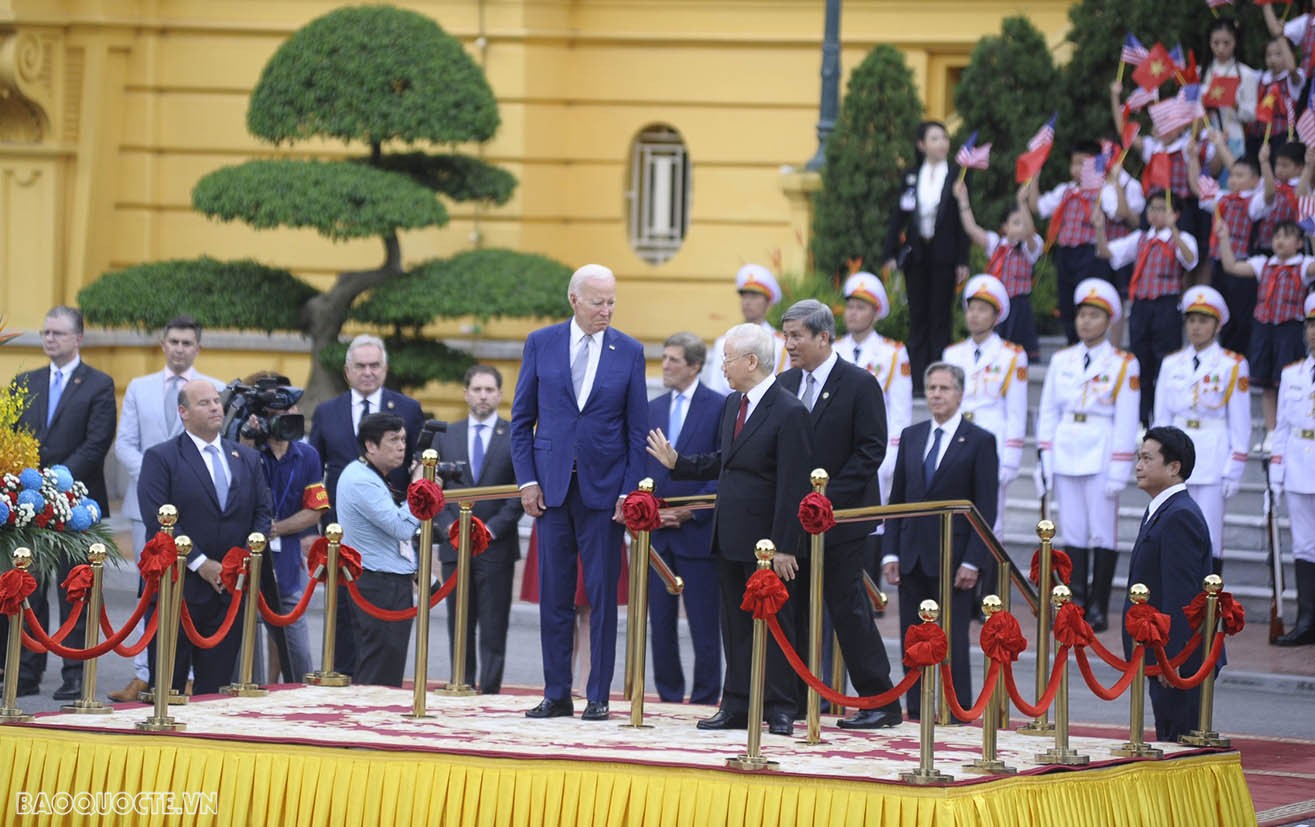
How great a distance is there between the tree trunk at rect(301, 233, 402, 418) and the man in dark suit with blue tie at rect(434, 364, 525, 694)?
6.51 meters

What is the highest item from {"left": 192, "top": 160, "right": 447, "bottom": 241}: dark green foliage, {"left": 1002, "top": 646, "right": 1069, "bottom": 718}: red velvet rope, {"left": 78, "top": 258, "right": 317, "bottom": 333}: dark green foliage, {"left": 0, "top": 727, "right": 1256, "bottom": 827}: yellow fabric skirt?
{"left": 192, "top": 160, "right": 447, "bottom": 241}: dark green foliage

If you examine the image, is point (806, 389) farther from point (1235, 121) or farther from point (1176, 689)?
point (1235, 121)

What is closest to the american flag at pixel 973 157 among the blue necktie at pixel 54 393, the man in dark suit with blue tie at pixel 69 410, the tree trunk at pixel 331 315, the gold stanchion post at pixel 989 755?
the tree trunk at pixel 331 315

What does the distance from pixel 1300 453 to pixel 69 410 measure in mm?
7426

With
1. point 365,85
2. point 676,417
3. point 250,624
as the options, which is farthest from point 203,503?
point 365,85

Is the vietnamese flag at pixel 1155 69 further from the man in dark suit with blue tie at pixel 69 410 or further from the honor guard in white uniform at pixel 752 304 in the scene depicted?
the man in dark suit with blue tie at pixel 69 410

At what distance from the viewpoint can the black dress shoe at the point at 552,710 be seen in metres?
10.0

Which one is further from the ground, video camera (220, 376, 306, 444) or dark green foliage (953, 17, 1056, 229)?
dark green foliage (953, 17, 1056, 229)

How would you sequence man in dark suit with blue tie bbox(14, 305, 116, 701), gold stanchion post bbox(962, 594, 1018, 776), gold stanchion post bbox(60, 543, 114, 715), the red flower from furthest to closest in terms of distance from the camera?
man in dark suit with blue tie bbox(14, 305, 116, 701) < gold stanchion post bbox(60, 543, 114, 715) < the red flower < gold stanchion post bbox(962, 594, 1018, 776)

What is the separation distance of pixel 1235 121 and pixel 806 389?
935 centimetres

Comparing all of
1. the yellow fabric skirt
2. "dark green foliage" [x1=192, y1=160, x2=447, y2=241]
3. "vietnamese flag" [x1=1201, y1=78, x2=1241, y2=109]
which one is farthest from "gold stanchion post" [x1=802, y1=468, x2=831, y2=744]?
"vietnamese flag" [x1=1201, y1=78, x2=1241, y2=109]

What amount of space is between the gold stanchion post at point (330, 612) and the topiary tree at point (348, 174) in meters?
7.40

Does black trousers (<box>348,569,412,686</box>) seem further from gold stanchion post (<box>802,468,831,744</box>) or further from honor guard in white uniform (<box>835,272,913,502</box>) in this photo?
honor guard in white uniform (<box>835,272,913,502</box>)

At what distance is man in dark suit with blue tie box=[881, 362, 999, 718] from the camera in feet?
37.5
